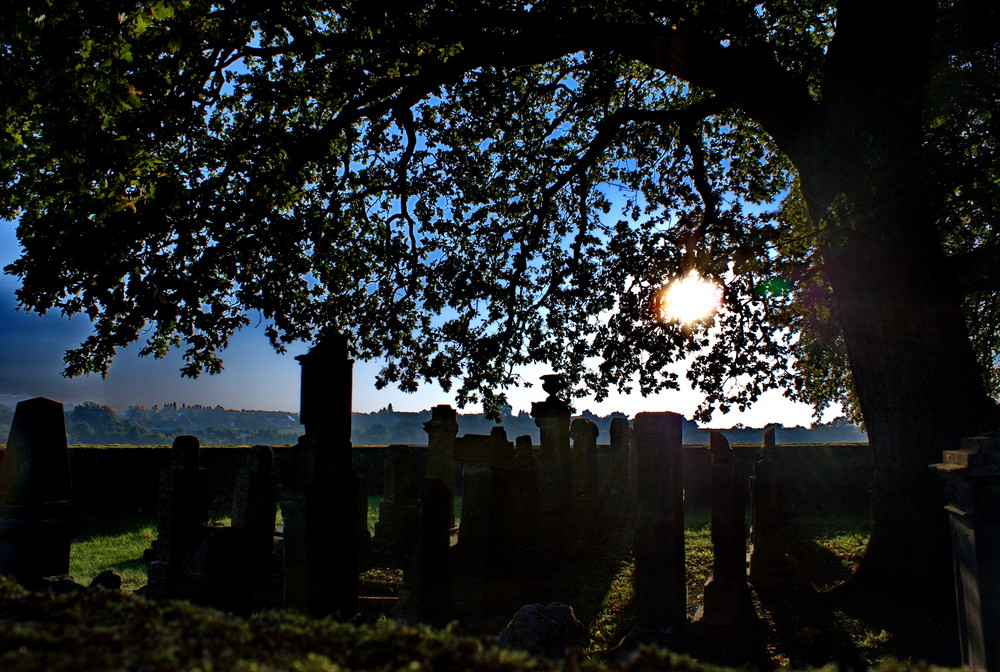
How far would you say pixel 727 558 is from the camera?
28.6ft

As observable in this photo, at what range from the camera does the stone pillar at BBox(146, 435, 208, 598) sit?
9211 mm

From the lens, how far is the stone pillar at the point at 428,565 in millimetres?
7316

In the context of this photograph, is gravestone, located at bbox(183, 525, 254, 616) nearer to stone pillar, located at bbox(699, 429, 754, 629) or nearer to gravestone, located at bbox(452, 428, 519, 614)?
gravestone, located at bbox(452, 428, 519, 614)

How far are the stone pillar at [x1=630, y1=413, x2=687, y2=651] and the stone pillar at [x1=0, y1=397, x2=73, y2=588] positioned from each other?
668 cm

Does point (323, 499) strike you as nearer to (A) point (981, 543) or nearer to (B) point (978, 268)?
(A) point (981, 543)

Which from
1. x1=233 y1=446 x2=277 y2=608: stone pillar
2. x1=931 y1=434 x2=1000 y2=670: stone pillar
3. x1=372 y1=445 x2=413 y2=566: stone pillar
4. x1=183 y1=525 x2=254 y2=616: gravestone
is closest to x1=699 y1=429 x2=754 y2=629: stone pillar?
x1=931 y1=434 x2=1000 y2=670: stone pillar

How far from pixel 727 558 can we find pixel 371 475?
19.3 meters

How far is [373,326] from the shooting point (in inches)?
508

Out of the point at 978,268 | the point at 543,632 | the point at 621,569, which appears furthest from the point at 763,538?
the point at 543,632

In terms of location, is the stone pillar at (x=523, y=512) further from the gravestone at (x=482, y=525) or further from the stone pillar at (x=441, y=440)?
the stone pillar at (x=441, y=440)

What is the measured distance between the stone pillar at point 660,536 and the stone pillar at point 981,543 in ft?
8.35

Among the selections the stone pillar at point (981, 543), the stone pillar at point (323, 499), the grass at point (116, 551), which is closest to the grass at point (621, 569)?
the grass at point (116, 551)

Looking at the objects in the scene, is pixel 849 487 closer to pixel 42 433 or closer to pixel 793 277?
pixel 793 277

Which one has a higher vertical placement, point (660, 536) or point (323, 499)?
point (323, 499)
